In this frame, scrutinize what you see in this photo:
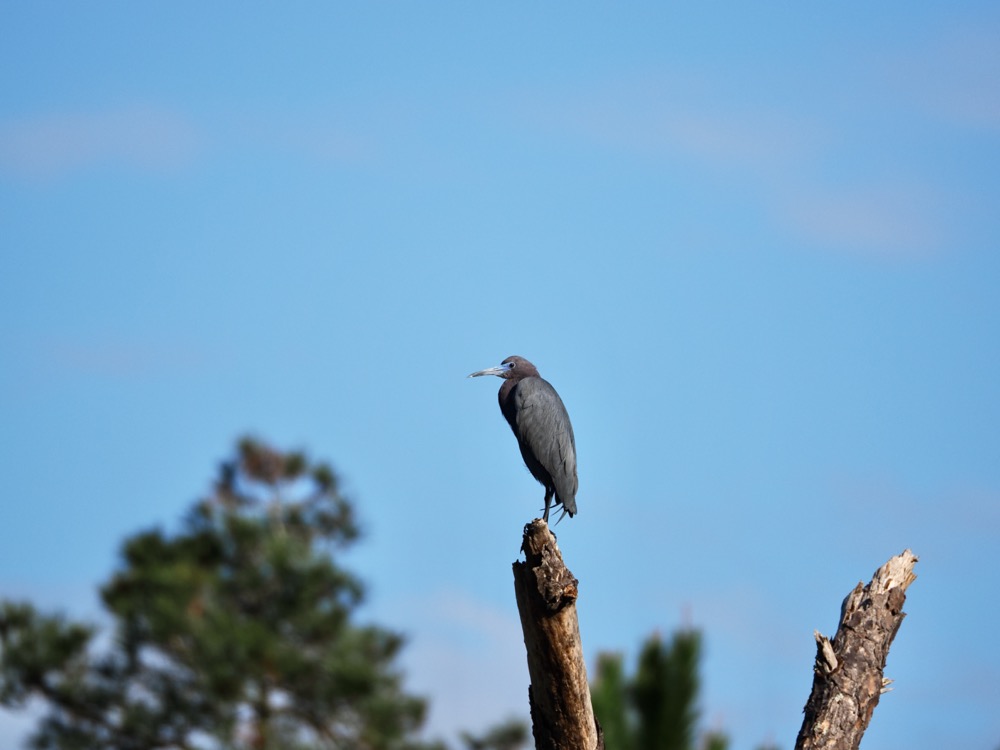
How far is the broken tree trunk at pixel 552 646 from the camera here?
6664mm

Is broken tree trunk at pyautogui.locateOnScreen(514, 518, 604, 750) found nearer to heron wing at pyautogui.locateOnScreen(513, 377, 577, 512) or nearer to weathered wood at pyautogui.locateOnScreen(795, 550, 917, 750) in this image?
weathered wood at pyautogui.locateOnScreen(795, 550, 917, 750)

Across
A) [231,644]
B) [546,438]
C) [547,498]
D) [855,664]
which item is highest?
[231,644]

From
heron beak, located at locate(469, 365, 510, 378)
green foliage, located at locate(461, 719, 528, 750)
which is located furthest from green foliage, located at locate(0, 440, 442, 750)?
heron beak, located at locate(469, 365, 510, 378)

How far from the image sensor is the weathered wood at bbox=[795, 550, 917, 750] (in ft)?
23.1

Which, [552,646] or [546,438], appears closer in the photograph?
[552,646]

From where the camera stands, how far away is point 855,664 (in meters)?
7.07

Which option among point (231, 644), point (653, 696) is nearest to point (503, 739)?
point (231, 644)

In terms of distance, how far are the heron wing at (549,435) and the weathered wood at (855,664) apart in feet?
11.2

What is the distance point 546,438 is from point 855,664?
3.79 metres

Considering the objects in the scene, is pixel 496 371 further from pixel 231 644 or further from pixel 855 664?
pixel 231 644

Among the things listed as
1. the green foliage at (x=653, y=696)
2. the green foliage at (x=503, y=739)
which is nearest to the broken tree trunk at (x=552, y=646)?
the green foliage at (x=653, y=696)

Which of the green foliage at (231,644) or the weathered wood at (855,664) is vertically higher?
the green foliage at (231,644)

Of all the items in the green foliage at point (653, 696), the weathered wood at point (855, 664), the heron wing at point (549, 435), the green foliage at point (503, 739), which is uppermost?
the green foliage at point (503, 739)

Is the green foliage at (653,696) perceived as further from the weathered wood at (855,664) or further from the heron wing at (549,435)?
the heron wing at (549,435)
